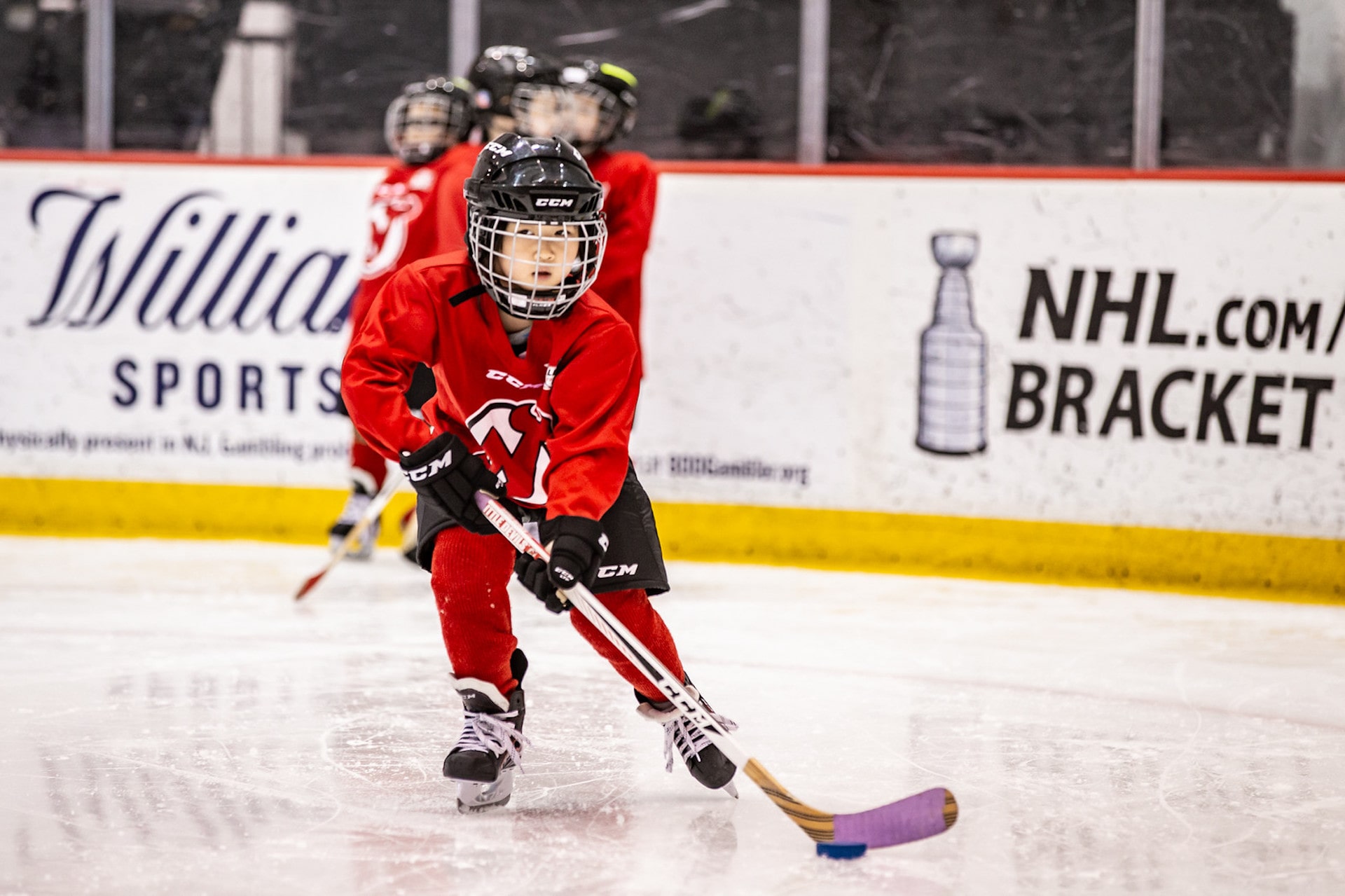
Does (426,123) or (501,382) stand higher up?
(426,123)

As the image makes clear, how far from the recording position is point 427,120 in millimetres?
4543

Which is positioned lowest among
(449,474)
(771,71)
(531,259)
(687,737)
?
(687,737)

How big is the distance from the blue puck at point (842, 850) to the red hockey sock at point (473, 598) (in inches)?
21.9

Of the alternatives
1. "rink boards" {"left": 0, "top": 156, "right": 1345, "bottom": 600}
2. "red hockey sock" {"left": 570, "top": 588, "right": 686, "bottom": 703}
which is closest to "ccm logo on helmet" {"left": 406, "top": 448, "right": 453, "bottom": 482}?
"red hockey sock" {"left": 570, "top": 588, "right": 686, "bottom": 703}

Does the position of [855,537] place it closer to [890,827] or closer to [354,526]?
[354,526]

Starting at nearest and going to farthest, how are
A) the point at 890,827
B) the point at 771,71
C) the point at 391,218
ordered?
1. the point at 890,827
2. the point at 391,218
3. the point at 771,71

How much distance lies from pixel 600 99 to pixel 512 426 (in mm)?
2033

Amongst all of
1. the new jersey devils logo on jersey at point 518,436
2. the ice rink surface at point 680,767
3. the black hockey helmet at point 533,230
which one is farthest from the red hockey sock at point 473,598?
the black hockey helmet at point 533,230

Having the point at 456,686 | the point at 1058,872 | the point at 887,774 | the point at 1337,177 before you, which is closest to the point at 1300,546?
the point at 1337,177

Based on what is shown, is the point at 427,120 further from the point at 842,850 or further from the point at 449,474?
the point at 842,850

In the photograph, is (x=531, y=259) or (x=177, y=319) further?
(x=177, y=319)

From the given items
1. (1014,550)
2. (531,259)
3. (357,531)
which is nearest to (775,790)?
(531,259)

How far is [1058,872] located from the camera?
201 cm

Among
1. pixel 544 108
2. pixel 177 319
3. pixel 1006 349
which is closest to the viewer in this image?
pixel 544 108
